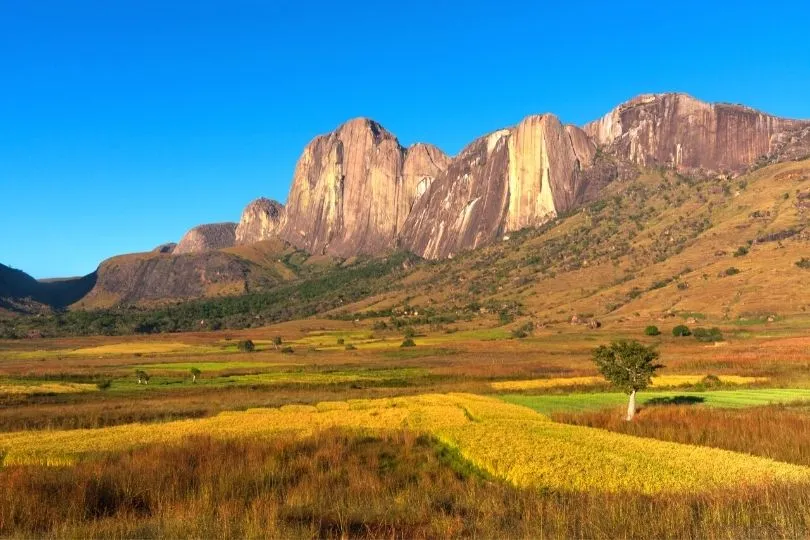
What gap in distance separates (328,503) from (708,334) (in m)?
101

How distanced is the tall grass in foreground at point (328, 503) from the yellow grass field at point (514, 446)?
167 centimetres

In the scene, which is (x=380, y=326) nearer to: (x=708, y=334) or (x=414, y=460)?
(x=708, y=334)

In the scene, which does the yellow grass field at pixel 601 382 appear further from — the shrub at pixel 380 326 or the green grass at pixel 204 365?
the shrub at pixel 380 326

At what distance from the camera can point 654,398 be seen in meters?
46.3

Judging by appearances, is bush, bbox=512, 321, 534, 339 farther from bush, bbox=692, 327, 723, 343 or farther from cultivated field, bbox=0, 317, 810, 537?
cultivated field, bbox=0, 317, 810, 537

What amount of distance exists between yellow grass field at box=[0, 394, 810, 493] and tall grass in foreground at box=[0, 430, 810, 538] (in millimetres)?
1672

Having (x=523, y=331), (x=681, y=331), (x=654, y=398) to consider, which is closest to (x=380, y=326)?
(x=523, y=331)

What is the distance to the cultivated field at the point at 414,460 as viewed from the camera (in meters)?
12.8

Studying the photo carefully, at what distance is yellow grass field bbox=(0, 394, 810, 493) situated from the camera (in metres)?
17.9

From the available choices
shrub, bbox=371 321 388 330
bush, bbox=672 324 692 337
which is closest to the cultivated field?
bush, bbox=672 324 692 337

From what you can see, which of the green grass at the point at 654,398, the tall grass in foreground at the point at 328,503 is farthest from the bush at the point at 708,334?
the tall grass in foreground at the point at 328,503

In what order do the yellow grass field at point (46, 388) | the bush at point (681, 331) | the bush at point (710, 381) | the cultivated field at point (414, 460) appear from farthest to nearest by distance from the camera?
the bush at point (681, 331) < the yellow grass field at point (46, 388) < the bush at point (710, 381) < the cultivated field at point (414, 460)

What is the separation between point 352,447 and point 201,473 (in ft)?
23.7

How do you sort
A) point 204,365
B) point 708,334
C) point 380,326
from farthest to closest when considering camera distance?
1. point 380,326
2. point 708,334
3. point 204,365
